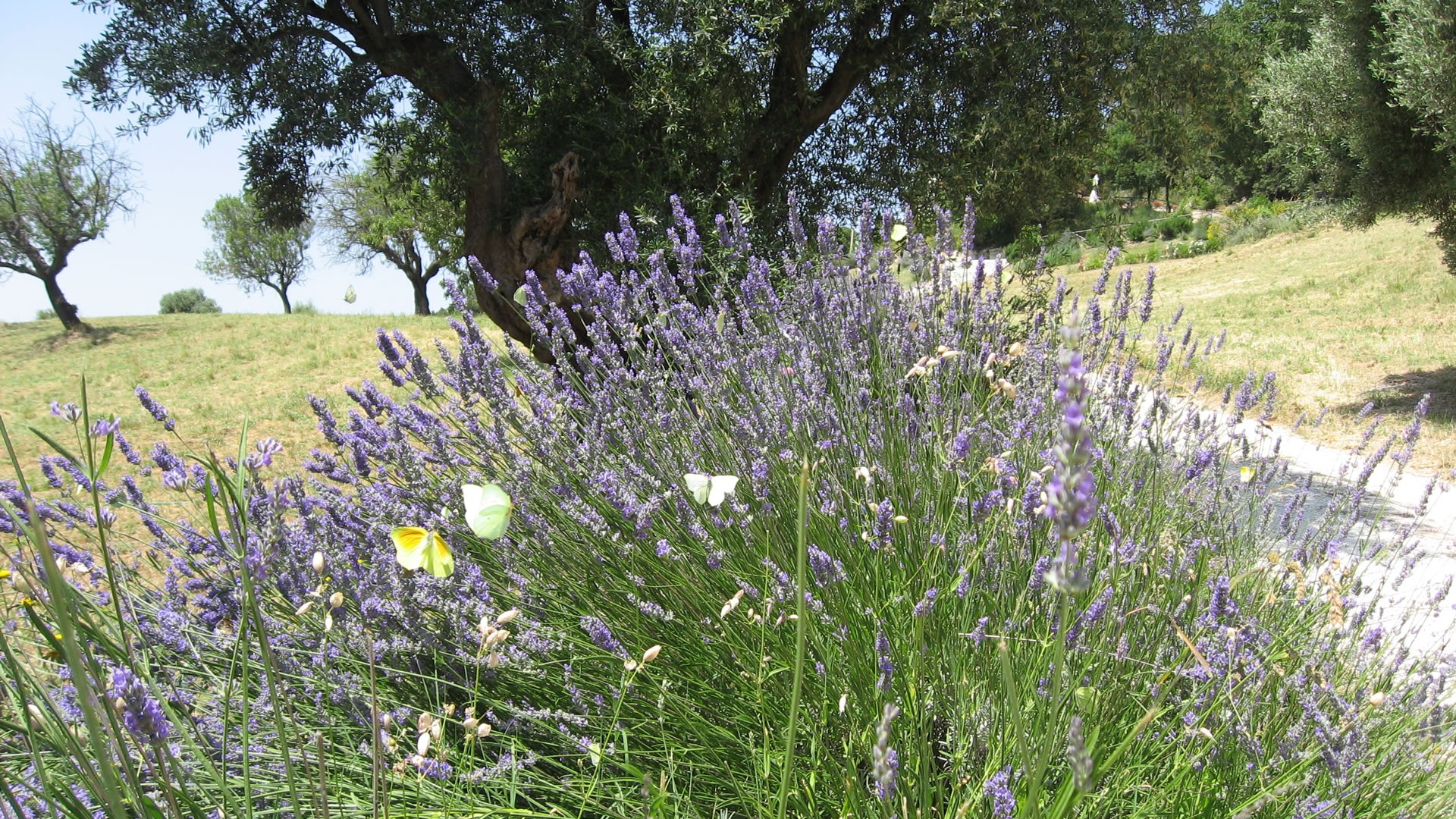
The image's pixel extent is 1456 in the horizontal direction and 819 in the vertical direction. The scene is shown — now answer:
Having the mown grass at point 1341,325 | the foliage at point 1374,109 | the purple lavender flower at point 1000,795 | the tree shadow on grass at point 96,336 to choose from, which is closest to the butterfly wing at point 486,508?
the purple lavender flower at point 1000,795

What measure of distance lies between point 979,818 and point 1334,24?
30.9 feet

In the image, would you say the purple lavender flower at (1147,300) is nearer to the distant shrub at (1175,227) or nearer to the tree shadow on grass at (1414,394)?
the tree shadow on grass at (1414,394)

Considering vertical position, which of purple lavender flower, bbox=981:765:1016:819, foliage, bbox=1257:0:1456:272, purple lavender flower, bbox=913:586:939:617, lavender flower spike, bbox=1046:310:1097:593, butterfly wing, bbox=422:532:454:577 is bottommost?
purple lavender flower, bbox=981:765:1016:819

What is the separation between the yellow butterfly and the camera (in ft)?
5.24

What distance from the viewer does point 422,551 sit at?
1.62 m

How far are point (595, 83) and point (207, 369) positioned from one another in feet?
31.3

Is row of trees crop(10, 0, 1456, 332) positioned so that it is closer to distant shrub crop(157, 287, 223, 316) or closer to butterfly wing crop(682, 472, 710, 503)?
butterfly wing crop(682, 472, 710, 503)

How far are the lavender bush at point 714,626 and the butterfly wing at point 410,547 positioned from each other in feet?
0.51

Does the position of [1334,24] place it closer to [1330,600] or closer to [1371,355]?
[1371,355]

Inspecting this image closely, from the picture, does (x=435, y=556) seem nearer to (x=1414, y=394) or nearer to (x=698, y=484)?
(x=698, y=484)

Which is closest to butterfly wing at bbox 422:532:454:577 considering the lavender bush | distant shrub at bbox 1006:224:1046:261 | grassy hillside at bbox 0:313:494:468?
the lavender bush

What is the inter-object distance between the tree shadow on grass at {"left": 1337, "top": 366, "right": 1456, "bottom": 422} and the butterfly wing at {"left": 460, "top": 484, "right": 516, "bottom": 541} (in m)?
8.13

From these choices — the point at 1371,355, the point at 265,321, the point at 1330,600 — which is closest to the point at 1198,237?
the point at 1371,355

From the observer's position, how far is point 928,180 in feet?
20.8
